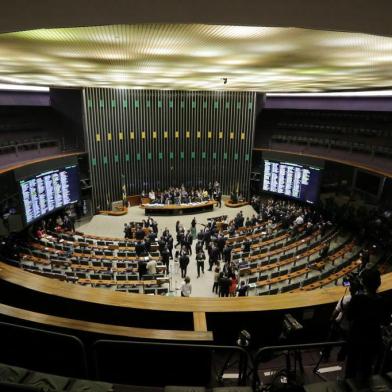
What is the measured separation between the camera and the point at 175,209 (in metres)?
17.5

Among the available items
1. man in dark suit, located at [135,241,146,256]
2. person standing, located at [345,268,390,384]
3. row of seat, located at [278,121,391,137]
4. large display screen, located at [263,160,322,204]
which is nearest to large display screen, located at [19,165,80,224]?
man in dark suit, located at [135,241,146,256]

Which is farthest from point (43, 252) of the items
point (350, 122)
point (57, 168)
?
point (350, 122)

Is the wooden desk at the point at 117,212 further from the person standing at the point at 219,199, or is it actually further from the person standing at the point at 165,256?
the person standing at the point at 165,256

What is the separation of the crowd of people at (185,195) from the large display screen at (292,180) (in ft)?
10.3

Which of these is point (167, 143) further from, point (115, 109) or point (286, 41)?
point (286, 41)

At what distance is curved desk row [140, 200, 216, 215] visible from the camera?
1733 centimetres

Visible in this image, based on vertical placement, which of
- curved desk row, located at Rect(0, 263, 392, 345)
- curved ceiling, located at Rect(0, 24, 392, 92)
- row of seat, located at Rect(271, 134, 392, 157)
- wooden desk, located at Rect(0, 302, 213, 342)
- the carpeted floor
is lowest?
the carpeted floor

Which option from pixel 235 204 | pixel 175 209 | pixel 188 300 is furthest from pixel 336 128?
pixel 188 300

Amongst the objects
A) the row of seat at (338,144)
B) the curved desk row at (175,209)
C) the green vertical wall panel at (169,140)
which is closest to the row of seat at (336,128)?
the row of seat at (338,144)

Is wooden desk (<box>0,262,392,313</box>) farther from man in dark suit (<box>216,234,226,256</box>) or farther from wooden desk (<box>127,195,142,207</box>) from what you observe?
wooden desk (<box>127,195,142,207</box>)

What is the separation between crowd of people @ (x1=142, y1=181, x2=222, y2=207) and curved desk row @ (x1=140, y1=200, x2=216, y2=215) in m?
0.49

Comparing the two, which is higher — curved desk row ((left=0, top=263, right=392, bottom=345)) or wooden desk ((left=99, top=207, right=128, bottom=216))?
curved desk row ((left=0, top=263, right=392, bottom=345))

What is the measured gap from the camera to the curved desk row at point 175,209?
1733 cm

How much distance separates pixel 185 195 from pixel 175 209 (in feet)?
4.34
